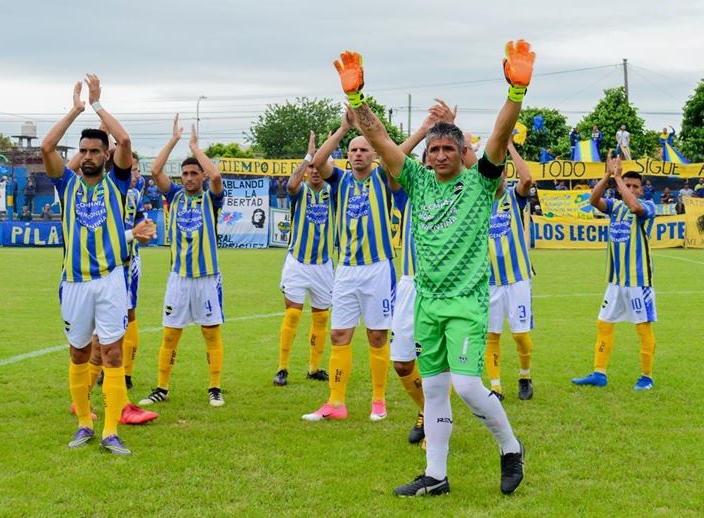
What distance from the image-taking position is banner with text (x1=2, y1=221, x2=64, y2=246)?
33.2 m

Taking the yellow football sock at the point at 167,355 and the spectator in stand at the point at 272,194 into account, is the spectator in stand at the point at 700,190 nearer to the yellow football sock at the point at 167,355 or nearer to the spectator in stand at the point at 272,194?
the spectator in stand at the point at 272,194

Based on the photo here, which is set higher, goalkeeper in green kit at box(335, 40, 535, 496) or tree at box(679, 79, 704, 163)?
tree at box(679, 79, 704, 163)

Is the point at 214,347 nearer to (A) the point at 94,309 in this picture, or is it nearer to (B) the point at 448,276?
(A) the point at 94,309

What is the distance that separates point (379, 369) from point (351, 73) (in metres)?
3.27

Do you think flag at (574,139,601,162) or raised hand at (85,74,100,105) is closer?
raised hand at (85,74,100,105)

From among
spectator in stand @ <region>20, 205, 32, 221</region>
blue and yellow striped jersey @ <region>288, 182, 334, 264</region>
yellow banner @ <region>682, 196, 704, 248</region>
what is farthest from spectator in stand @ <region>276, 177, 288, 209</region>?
blue and yellow striped jersey @ <region>288, 182, 334, 264</region>

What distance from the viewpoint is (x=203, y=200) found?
816 cm

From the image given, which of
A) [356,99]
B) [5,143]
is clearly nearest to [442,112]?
[356,99]

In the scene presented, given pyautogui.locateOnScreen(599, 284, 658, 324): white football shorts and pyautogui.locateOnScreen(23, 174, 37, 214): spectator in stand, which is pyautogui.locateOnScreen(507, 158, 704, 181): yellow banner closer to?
pyautogui.locateOnScreen(23, 174, 37, 214): spectator in stand

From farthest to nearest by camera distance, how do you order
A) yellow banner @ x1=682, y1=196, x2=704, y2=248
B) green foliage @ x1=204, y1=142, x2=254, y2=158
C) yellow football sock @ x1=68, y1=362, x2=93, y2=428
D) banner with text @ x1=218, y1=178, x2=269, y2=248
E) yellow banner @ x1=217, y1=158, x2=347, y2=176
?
green foliage @ x1=204, y1=142, x2=254, y2=158 → yellow banner @ x1=217, y1=158, x2=347, y2=176 → banner with text @ x1=218, y1=178, x2=269, y2=248 → yellow banner @ x1=682, y1=196, x2=704, y2=248 → yellow football sock @ x1=68, y1=362, x2=93, y2=428

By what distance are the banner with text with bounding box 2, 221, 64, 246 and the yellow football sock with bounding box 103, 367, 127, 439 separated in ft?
93.2

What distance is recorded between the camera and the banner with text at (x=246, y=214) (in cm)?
3359

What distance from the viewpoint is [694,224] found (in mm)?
31656

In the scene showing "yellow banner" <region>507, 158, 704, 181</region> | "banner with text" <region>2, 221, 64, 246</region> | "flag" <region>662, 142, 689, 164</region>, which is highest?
"flag" <region>662, 142, 689, 164</region>
